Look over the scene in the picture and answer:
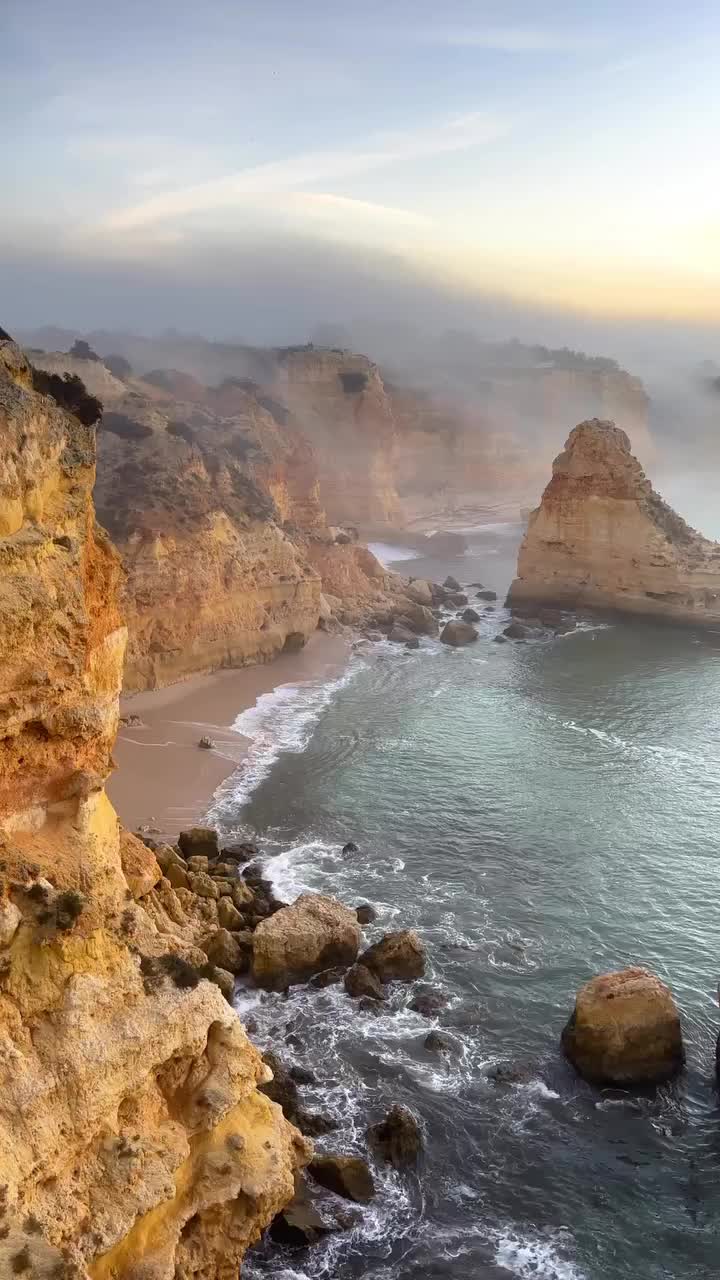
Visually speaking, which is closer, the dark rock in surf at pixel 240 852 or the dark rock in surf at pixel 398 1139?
the dark rock in surf at pixel 398 1139

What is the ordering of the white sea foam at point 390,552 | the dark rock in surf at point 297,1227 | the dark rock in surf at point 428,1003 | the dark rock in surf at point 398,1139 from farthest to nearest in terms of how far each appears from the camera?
the white sea foam at point 390,552, the dark rock in surf at point 428,1003, the dark rock in surf at point 398,1139, the dark rock in surf at point 297,1227

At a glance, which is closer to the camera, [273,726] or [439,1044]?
[439,1044]

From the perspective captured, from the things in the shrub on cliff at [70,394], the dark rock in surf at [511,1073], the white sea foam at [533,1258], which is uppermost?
the shrub on cliff at [70,394]

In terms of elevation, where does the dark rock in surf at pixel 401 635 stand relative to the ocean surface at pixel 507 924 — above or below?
above

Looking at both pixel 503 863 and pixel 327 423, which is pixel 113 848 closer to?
pixel 503 863

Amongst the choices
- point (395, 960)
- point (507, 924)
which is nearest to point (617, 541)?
point (507, 924)

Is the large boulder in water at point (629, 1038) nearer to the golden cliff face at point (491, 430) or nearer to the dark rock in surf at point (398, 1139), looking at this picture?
the dark rock in surf at point (398, 1139)

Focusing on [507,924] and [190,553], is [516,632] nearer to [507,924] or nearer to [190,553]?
[190,553]

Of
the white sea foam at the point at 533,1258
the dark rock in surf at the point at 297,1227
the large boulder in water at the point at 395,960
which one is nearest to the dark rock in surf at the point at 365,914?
the large boulder in water at the point at 395,960
